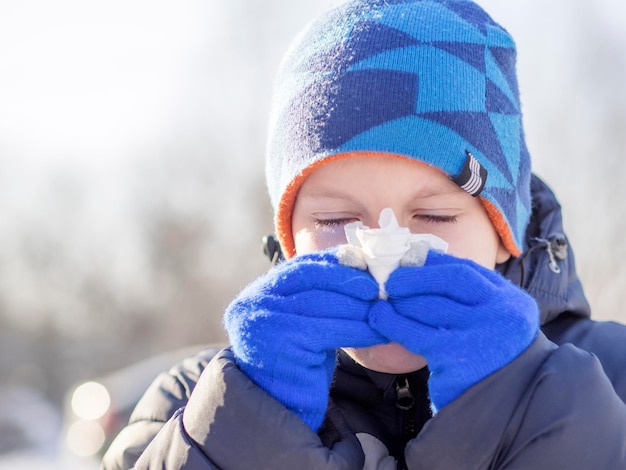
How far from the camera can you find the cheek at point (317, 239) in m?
1.80

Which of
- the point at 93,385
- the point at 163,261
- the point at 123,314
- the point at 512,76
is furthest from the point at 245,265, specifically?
the point at 512,76

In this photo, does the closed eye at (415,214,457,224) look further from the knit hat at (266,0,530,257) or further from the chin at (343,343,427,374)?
the chin at (343,343,427,374)

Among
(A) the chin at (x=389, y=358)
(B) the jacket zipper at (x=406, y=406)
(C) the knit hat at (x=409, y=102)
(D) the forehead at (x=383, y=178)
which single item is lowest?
(B) the jacket zipper at (x=406, y=406)

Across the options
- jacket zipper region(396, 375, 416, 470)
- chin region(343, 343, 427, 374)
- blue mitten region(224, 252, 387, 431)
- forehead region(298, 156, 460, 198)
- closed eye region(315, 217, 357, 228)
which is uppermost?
forehead region(298, 156, 460, 198)

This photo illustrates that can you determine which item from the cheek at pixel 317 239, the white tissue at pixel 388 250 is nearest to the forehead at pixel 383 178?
the cheek at pixel 317 239

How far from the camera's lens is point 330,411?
169 centimetres

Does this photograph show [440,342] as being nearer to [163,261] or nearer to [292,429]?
[292,429]

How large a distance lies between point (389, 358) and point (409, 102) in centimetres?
71

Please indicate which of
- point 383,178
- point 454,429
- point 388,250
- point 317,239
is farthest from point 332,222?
point 454,429

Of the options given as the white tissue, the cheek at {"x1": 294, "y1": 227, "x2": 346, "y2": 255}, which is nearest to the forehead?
the cheek at {"x1": 294, "y1": 227, "x2": 346, "y2": 255}

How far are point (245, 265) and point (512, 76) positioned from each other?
38.0 ft

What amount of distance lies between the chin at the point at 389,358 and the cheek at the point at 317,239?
286 mm

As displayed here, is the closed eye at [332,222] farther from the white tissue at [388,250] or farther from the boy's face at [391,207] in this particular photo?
the white tissue at [388,250]

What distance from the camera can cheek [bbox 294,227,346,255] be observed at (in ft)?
5.90
